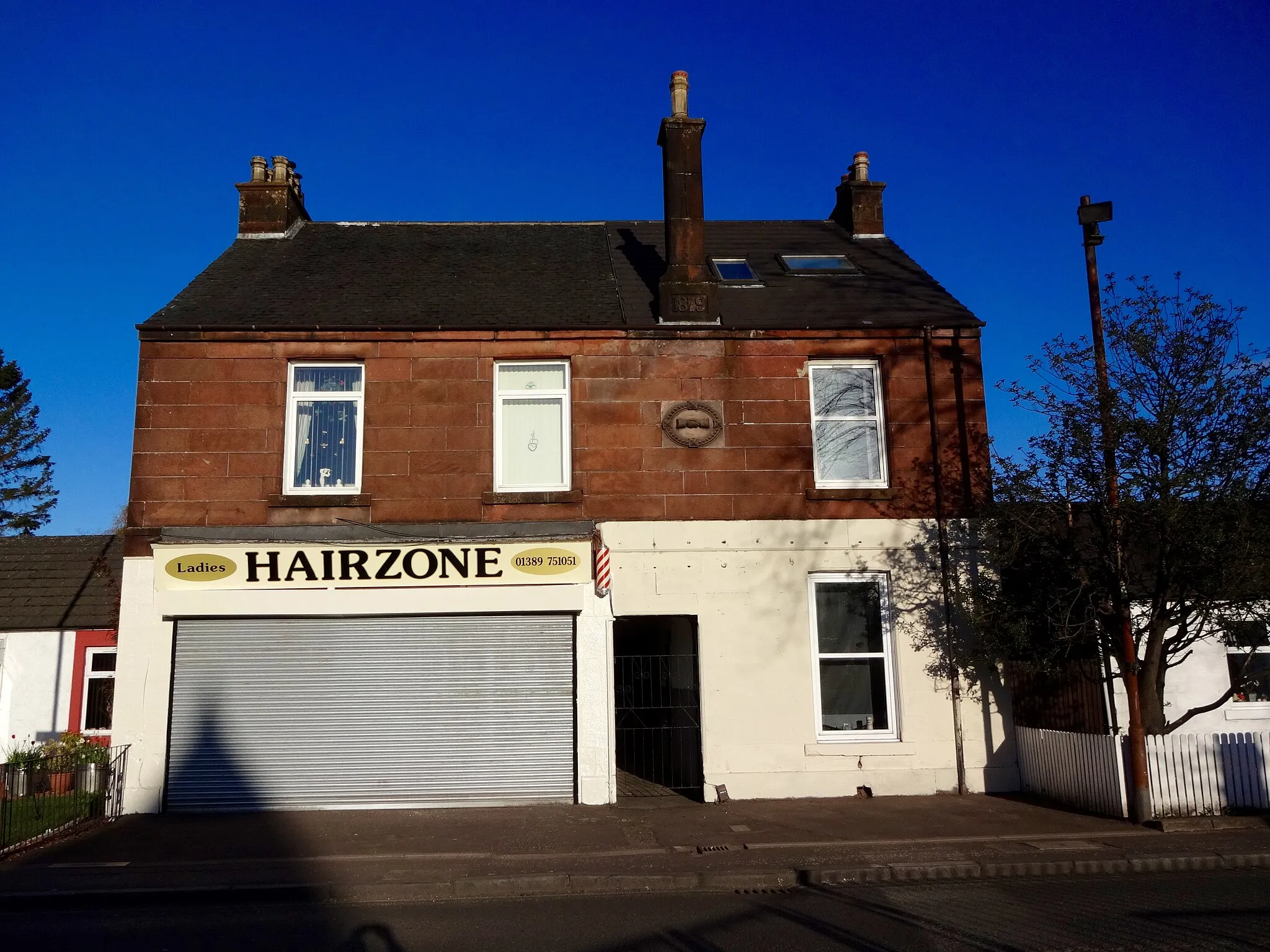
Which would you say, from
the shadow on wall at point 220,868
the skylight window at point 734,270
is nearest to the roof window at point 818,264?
the skylight window at point 734,270

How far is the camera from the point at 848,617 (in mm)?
13266

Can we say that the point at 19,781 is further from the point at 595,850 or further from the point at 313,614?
the point at 595,850

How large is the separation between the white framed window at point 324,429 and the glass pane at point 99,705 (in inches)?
287

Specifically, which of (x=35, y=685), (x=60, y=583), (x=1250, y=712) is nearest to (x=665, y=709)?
(x=1250, y=712)

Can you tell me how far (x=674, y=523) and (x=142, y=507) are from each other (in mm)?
7206

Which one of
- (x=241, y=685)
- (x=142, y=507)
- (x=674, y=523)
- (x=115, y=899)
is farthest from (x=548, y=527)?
(x=115, y=899)

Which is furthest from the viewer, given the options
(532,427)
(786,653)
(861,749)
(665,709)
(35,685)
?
(35,685)

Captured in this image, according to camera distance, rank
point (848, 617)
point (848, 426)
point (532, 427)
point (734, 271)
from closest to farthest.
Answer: point (848, 617), point (532, 427), point (848, 426), point (734, 271)

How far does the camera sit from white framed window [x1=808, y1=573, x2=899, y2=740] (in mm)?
12930

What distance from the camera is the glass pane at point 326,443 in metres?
13.2

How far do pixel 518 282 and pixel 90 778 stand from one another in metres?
9.28

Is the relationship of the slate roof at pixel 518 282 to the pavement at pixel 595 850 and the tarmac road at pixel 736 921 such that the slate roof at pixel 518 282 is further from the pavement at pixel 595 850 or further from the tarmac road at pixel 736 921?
the tarmac road at pixel 736 921

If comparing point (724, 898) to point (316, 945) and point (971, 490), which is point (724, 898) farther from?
point (971, 490)

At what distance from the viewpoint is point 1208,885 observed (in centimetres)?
840
